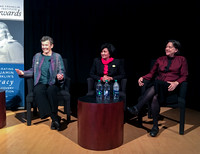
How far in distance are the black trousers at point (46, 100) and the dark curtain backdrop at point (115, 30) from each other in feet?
4.30

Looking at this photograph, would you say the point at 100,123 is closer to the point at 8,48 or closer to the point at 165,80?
the point at 165,80

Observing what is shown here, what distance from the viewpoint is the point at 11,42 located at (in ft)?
12.2

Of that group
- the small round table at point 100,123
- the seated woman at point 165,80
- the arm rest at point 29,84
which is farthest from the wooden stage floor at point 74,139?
the arm rest at point 29,84

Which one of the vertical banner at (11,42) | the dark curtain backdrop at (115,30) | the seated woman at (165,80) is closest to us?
the seated woman at (165,80)

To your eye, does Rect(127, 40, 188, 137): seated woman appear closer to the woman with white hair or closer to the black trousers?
the black trousers

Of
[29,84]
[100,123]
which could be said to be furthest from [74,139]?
[29,84]

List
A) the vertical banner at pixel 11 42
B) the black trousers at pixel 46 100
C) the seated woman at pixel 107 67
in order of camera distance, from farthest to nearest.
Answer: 1. the vertical banner at pixel 11 42
2. the seated woman at pixel 107 67
3. the black trousers at pixel 46 100

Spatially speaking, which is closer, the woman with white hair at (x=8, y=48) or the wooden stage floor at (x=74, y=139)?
the wooden stage floor at (x=74, y=139)

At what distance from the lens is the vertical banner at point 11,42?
3684 mm

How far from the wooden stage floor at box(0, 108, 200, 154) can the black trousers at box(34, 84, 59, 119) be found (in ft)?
0.81

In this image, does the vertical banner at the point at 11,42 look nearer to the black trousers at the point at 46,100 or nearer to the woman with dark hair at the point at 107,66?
the black trousers at the point at 46,100

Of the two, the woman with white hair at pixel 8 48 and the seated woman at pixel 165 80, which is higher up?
the woman with white hair at pixel 8 48

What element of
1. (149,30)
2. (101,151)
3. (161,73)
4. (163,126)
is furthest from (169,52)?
(101,151)

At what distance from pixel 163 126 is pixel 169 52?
1.06 meters
